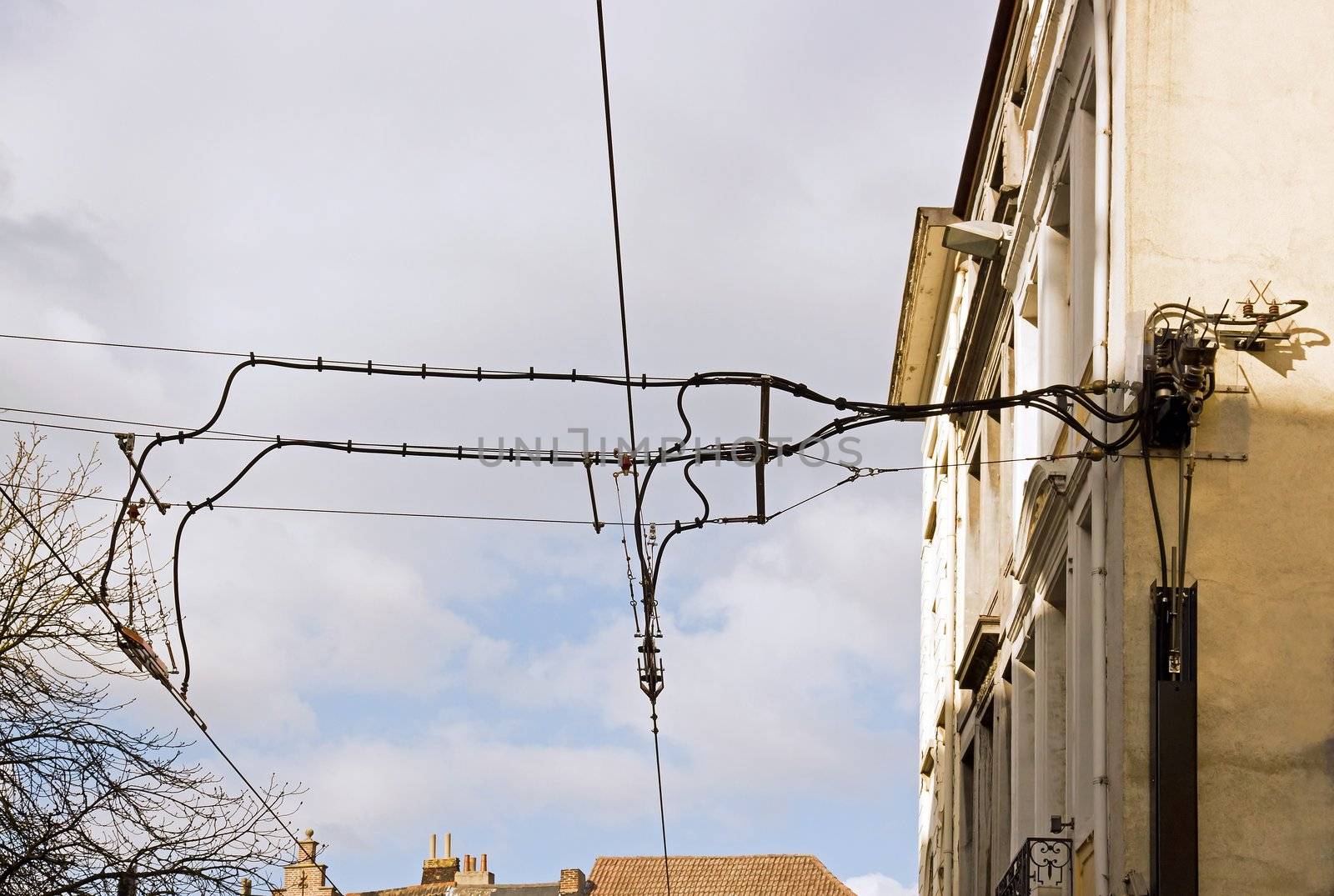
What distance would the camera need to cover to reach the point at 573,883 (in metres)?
55.5

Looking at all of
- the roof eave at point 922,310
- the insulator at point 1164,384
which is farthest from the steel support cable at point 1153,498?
the roof eave at point 922,310

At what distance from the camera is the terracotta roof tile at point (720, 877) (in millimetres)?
54094

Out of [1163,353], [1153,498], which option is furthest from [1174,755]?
[1163,353]

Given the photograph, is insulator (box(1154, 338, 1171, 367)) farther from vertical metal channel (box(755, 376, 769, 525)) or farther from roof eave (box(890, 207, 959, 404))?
roof eave (box(890, 207, 959, 404))

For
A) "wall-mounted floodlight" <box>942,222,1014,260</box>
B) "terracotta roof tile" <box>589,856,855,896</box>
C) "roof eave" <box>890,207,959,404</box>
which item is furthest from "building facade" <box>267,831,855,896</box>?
"wall-mounted floodlight" <box>942,222,1014,260</box>

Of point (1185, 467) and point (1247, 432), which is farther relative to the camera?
point (1247, 432)

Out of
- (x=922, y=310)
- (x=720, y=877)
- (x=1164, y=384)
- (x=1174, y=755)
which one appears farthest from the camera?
(x=720, y=877)

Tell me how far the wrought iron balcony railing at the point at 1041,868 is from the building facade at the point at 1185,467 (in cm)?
4

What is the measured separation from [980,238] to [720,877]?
3745 centimetres

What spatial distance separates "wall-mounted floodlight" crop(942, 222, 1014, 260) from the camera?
2014 cm

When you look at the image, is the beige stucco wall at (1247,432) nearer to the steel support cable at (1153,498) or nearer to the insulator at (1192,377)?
the steel support cable at (1153,498)

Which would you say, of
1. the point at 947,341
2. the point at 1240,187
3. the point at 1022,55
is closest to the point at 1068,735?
the point at 1240,187

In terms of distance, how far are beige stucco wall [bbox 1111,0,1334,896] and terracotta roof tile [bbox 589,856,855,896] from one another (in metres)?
42.3

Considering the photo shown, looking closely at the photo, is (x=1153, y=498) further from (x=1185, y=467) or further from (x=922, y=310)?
(x=922, y=310)
